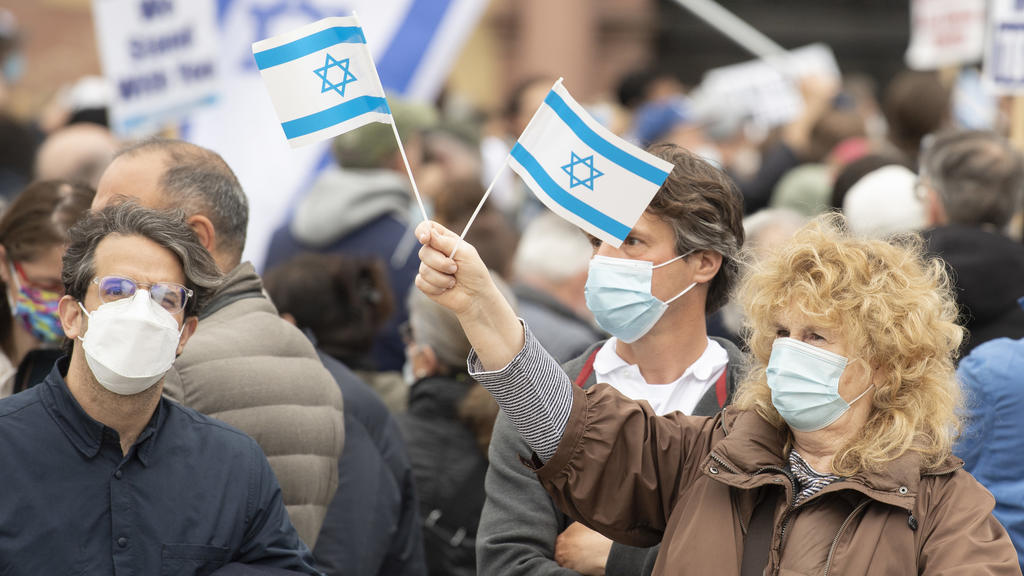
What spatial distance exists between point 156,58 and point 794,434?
4.46 meters

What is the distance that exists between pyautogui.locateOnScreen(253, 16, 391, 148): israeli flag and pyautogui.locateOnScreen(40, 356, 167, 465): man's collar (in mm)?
826

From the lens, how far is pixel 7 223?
3.97 metres

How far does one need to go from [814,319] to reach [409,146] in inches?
179

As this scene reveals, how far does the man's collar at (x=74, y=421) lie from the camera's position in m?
2.76

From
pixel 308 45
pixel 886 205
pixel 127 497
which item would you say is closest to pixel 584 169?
pixel 308 45

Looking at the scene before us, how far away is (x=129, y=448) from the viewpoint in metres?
2.82

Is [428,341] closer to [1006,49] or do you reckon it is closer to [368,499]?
[368,499]

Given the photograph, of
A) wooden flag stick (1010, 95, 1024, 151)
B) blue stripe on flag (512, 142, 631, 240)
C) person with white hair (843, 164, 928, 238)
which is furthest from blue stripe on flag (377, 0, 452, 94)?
blue stripe on flag (512, 142, 631, 240)

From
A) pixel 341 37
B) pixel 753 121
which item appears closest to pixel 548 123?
pixel 341 37

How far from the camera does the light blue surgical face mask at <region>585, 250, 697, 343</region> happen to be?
3.38 m

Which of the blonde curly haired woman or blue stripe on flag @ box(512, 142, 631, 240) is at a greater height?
blue stripe on flag @ box(512, 142, 631, 240)

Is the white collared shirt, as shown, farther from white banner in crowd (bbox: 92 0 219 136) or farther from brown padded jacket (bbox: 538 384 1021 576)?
white banner in crowd (bbox: 92 0 219 136)

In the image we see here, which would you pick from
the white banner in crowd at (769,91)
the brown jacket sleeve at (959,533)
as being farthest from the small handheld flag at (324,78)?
the white banner in crowd at (769,91)

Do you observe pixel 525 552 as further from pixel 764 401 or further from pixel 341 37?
pixel 341 37
